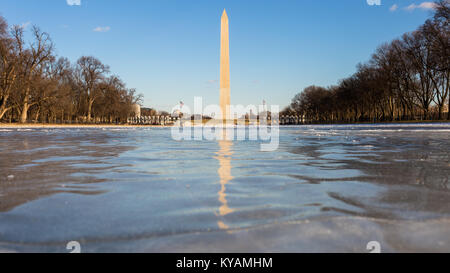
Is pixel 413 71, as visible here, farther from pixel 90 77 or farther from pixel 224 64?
pixel 90 77

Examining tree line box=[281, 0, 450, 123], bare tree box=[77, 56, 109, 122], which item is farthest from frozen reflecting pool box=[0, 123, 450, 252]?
bare tree box=[77, 56, 109, 122]

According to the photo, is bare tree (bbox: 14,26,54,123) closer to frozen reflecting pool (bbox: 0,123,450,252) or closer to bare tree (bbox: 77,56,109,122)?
bare tree (bbox: 77,56,109,122)

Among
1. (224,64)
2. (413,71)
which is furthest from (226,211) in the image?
(413,71)

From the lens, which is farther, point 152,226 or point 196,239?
point 152,226

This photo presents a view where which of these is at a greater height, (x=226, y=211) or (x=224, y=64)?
(x=224, y=64)

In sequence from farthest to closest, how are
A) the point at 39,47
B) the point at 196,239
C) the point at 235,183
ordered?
the point at 39,47 → the point at 235,183 → the point at 196,239

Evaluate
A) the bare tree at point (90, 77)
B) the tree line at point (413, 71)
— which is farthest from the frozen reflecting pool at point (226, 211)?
the bare tree at point (90, 77)

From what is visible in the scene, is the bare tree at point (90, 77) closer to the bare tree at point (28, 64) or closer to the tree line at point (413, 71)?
the bare tree at point (28, 64)

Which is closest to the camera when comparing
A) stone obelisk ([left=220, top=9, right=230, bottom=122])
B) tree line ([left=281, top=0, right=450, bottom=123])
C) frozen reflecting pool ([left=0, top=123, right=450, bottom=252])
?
frozen reflecting pool ([left=0, top=123, right=450, bottom=252])

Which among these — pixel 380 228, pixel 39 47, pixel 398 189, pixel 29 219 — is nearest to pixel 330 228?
pixel 380 228

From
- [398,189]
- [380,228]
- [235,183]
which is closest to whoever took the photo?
[380,228]

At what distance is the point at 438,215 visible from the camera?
8.75 feet
